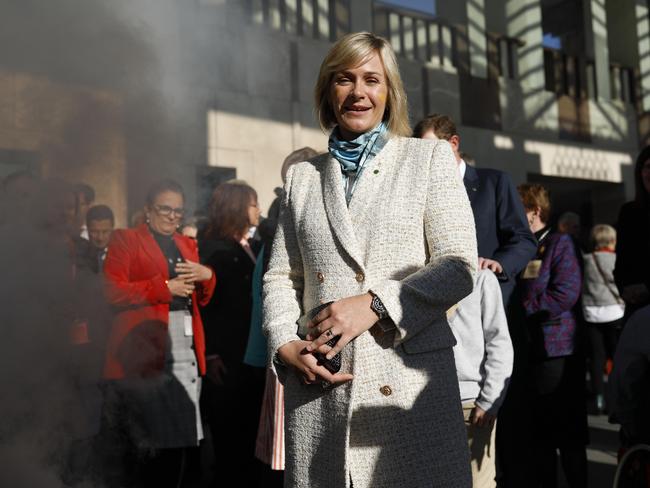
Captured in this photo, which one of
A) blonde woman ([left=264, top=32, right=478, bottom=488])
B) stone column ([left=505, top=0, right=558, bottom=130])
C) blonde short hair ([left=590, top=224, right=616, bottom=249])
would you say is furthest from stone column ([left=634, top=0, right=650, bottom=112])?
blonde woman ([left=264, top=32, right=478, bottom=488])

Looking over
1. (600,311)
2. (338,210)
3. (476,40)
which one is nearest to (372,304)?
(338,210)

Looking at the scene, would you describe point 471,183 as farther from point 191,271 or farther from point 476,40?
point 476,40

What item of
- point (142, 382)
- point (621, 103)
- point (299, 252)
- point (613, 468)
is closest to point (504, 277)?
point (299, 252)

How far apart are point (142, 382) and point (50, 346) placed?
0.64 meters

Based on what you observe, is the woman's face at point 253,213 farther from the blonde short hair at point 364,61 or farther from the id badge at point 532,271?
the blonde short hair at point 364,61

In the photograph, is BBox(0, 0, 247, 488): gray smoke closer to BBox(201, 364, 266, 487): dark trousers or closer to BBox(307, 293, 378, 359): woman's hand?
BBox(201, 364, 266, 487): dark trousers

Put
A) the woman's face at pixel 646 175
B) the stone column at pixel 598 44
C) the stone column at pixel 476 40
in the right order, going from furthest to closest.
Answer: the stone column at pixel 598 44, the stone column at pixel 476 40, the woman's face at pixel 646 175

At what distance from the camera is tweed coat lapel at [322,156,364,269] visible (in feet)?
5.37

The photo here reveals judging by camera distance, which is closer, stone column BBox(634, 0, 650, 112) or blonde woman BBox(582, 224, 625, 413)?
blonde woman BBox(582, 224, 625, 413)

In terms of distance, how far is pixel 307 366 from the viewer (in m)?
1.57

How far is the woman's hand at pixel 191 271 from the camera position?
3.61 meters

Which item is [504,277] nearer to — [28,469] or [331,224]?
[331,224]

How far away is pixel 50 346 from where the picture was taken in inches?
113

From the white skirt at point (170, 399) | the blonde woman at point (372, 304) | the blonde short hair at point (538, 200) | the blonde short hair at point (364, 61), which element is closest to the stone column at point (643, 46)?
the blonde short hair at point (538, 200)
